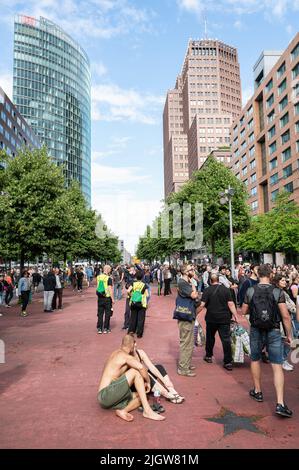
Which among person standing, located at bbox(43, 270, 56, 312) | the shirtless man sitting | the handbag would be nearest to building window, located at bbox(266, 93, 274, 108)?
person standing, located at bbox(43, 270, 56, 312)

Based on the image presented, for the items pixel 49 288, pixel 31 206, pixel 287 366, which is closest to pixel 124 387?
pixel 287 366

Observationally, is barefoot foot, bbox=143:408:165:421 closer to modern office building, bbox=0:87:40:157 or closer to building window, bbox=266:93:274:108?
building window, bbox=266:93:274:108

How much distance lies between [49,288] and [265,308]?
461 inches

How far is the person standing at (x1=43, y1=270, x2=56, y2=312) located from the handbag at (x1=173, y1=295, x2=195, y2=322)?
9449 millimetres

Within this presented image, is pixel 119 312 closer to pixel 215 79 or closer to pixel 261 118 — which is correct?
pixel 261 118

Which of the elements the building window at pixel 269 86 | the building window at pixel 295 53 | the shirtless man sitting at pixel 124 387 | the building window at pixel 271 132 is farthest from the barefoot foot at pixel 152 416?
the building window at pixel 269 86

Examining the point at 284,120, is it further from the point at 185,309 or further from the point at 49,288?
the point at 185,309

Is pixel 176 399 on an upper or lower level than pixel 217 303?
lower

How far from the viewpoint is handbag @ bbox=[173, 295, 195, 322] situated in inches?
254

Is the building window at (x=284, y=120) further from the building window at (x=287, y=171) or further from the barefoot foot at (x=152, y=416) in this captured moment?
the barefoot foot at (x=152, y=416)

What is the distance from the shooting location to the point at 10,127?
76.2 meters
